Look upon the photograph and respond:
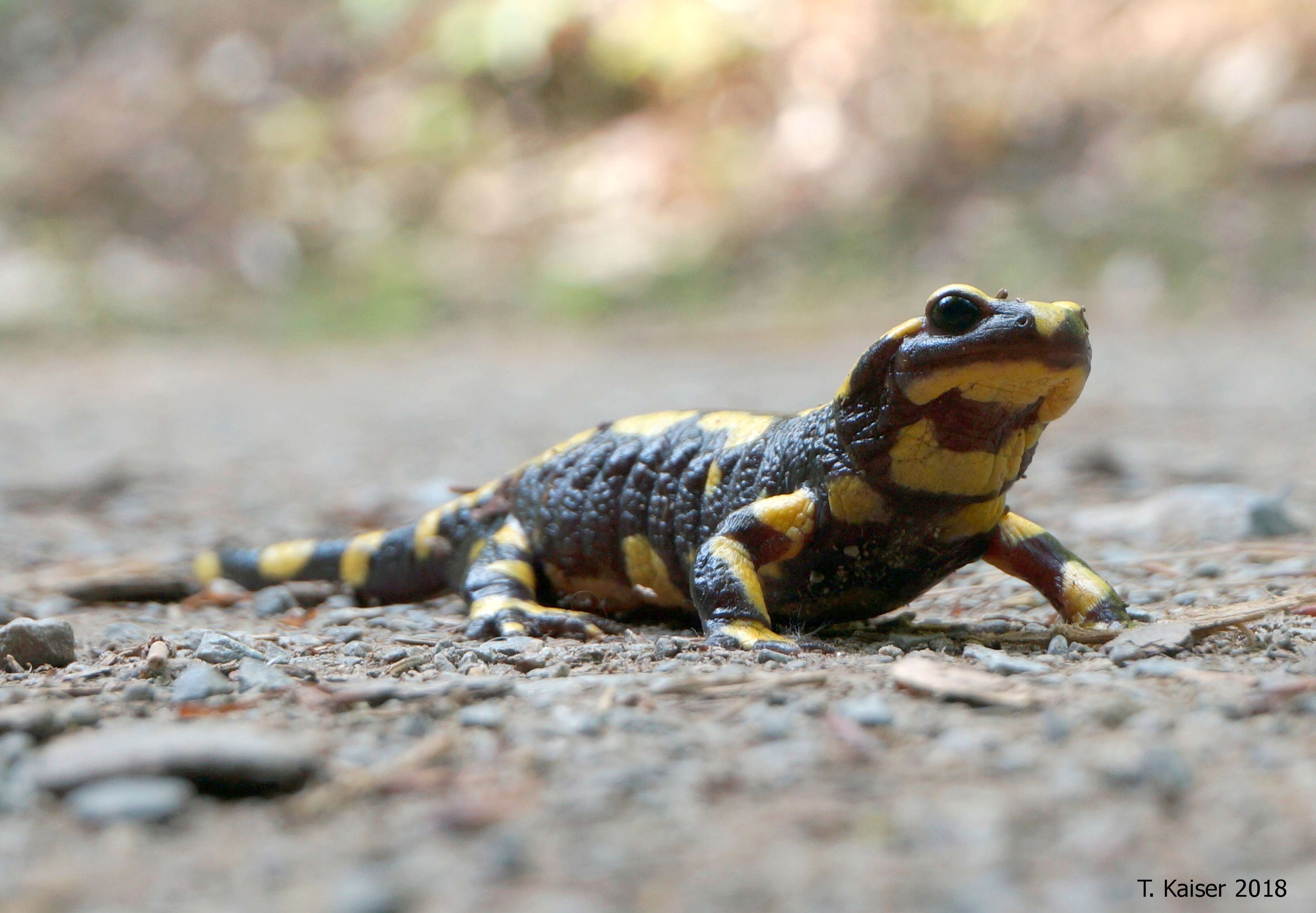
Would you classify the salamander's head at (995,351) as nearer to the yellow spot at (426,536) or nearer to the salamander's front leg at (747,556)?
the salamander's front leg at (747,556)

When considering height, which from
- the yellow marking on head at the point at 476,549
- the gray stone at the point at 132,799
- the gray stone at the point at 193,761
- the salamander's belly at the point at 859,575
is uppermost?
the yellow marking on head at the point at 476,549

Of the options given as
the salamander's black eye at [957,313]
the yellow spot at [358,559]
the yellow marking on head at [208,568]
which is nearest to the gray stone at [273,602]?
the yellow spot at [358,559]

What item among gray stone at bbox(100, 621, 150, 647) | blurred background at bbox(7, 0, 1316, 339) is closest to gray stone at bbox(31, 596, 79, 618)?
gray stone at bbox(100, 621, 150, 647)

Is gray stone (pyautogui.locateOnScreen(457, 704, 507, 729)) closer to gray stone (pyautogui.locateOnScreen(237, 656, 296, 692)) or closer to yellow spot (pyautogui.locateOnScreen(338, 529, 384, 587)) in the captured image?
gray stone (pyautogui.locateOnScreen(237, 656, 296, 692))

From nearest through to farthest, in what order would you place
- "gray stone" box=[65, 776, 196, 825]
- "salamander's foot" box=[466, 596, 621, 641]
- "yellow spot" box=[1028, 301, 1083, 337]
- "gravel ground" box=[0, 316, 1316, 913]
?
"gravel ground" box=[0, 316, 1316, 913]
"gray stone" box=[65, 776, 196, 825]
"yellow spot" box=[1028, 301, 1083, 337]
"salamander's foot" box=[466, 596, 621, 641]

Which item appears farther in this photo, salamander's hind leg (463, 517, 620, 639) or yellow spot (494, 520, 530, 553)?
yellow spot (494, 520, 530, 553)

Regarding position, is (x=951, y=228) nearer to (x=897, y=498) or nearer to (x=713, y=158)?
(x=713, y=158)

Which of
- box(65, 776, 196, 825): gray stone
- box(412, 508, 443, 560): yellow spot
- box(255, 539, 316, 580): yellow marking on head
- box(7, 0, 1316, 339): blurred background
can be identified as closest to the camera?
box(65, 776, 196, 825): gray stone
